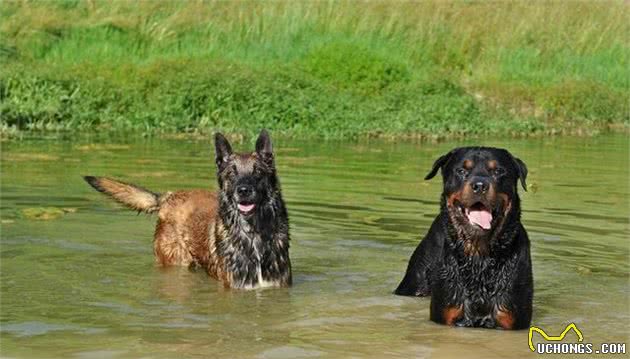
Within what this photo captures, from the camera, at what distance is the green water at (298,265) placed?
8.01m

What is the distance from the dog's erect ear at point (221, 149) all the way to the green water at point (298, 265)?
1.01 meters

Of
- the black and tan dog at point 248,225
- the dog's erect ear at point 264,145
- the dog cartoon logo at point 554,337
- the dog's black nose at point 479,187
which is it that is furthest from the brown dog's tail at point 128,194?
the dog cartoon logo at point 554,337

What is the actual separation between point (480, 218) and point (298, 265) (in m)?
3.08

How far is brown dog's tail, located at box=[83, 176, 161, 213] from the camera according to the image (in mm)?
10844

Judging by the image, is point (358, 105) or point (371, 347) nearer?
point (371, 347)

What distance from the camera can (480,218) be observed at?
8.02 metres

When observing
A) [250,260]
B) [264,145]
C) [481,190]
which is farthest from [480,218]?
[250,260]

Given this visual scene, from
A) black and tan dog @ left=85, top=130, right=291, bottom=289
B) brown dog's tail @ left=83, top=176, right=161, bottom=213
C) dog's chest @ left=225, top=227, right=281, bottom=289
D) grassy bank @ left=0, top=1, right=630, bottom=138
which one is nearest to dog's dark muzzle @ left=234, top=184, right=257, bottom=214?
black and tan dog @ left=85, top=130, right=291, bottom=289

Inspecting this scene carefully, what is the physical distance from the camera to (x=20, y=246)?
11.1 m

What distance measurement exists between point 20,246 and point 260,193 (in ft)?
8.69

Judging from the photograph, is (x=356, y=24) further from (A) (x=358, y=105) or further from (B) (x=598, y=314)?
(B) (x=598, y=314)

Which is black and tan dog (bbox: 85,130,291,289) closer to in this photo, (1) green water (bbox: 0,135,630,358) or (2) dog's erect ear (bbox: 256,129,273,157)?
(2) dog's erect ear (bbox: 256,129,273,157)

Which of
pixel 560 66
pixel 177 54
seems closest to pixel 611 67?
pixel 560 66

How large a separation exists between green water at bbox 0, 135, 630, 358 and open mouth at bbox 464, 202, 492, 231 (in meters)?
0.71
